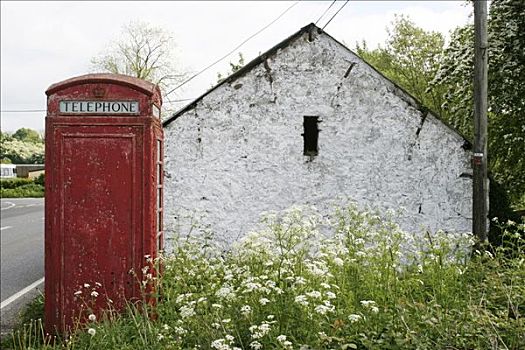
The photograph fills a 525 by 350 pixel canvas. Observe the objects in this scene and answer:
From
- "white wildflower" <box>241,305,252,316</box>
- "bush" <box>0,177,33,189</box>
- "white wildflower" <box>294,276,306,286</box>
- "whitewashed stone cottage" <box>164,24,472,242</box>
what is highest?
"whitewashed stone cottage" <box>164,24,472,242</box>

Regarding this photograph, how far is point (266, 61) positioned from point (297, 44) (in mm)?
561

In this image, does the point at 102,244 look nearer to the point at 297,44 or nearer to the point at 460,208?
the point at 297,44

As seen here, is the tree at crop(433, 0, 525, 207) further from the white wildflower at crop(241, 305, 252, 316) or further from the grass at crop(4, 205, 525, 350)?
the white wildflower at crop(241, 305, 252, 316)

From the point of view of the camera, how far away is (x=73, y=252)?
8.05 m

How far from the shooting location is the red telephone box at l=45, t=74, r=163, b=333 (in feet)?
26.2

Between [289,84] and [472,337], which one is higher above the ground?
[289,84]

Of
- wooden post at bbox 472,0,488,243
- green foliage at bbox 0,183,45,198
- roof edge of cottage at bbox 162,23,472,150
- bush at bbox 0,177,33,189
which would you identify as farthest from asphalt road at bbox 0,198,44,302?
bush at bbox 0,177,33,189

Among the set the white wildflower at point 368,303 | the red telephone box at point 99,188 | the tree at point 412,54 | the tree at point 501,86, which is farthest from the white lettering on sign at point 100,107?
the tree at point 412,54

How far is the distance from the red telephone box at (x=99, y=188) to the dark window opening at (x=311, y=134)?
4.81 metres

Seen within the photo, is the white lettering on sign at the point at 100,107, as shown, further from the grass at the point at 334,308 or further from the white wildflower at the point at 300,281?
the white wildflower at the point at 300,281

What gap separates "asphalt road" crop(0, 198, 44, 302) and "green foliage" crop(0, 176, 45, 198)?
2838cm

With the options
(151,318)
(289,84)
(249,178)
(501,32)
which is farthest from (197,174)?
(501,32)

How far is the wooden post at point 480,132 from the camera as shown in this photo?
11.9 metres

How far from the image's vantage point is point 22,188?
61062 millimetres
